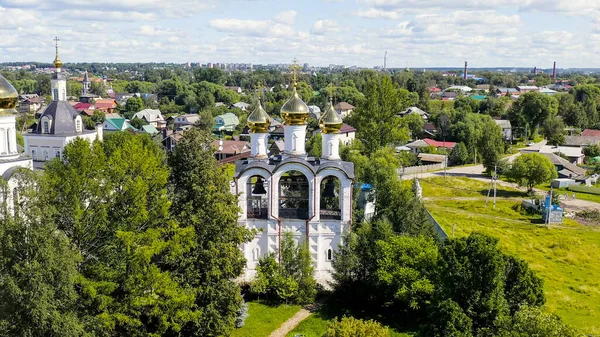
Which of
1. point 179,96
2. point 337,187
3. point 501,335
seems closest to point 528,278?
point 501,335

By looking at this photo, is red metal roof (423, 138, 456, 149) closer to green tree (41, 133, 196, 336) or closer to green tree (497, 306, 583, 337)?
green tree (41, 133, 196, 336)

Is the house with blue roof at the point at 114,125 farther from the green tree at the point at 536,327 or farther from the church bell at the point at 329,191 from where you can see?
the green tree at the point at 536,327

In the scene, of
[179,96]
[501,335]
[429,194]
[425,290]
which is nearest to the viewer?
[501,335]

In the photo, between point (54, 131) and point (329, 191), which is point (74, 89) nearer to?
point (54, 131)

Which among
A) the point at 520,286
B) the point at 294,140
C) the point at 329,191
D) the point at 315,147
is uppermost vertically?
the point at 294,140

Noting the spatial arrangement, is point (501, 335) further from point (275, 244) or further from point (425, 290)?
point (275, 244)

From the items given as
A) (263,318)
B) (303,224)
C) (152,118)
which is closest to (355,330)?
(263,318)

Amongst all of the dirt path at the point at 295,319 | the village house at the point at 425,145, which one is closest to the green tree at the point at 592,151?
the village house at the point at 425,145
